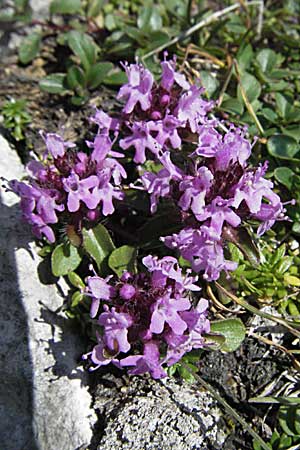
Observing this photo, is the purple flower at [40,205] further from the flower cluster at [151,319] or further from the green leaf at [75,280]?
the flower cluster at [151,319]

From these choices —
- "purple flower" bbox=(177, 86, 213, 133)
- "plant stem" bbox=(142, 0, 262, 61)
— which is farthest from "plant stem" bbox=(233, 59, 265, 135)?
"purple flower" bbox=(177, 86, 213, 133)

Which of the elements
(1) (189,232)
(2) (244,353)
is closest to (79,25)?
(1) (189,232)

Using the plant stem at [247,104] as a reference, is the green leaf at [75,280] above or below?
below

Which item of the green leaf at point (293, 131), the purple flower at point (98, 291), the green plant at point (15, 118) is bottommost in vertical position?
the purple flower at point (98, 291)

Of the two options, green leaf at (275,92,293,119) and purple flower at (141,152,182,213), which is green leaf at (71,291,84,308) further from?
green leaf at (275,92,293,119)

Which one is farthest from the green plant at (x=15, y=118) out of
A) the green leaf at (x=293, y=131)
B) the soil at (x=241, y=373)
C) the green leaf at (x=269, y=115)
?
the green leaf at (x=293, y=131)

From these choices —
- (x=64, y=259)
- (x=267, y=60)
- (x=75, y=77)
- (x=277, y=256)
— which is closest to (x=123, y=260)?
(x=64, y=259)
